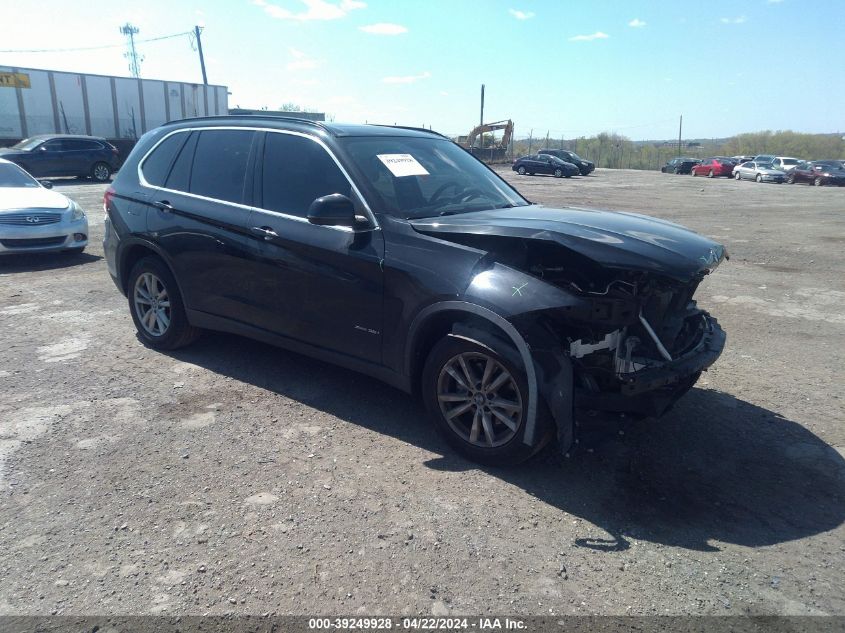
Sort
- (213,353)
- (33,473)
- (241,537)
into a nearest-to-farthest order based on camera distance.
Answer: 1. (241,537)
2. (33,473)
3. (213,353)

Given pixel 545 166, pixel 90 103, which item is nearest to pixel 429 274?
pixel 90 103

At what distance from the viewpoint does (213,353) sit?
5777 millimetres

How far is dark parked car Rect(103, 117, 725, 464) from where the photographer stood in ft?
11.5

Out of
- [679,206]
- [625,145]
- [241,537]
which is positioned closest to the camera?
[241,537]

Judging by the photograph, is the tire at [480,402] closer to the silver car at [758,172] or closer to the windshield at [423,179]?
the windshield at [423,179]

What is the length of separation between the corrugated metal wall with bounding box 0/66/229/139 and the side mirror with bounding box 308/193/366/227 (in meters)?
31.3

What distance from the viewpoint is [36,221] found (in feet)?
31.5

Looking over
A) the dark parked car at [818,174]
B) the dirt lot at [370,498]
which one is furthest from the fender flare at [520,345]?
the dark parked car at [818,174]

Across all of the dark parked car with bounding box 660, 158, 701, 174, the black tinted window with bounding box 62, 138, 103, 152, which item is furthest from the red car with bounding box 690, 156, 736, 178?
the black tinted window with bounding box 62, 138, 103, 152

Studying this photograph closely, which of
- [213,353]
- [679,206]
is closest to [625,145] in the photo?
[679,206]

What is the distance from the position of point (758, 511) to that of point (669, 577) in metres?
0.86

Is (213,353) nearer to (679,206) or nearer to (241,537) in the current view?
(241,537)

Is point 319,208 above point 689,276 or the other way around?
above

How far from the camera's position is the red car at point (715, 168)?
145 feet
